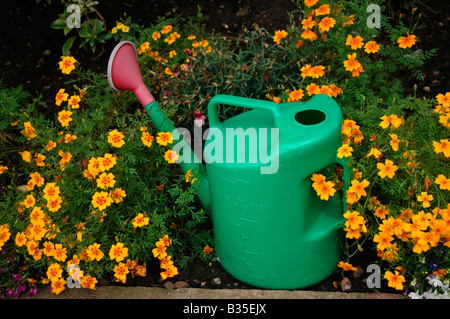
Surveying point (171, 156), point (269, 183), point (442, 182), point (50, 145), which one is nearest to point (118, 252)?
point (171, 156)

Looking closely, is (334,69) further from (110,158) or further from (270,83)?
(110,158)

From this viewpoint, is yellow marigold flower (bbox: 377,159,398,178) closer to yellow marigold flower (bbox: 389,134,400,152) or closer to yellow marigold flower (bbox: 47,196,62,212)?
yellow marigold flower (bbox: 389,134,400,152)

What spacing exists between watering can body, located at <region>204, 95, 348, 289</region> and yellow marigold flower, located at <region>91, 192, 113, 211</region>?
0.39 m

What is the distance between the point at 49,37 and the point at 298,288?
7.35 ft

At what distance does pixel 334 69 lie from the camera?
7.46 feet

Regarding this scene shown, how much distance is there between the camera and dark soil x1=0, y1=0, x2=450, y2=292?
2.78 meters

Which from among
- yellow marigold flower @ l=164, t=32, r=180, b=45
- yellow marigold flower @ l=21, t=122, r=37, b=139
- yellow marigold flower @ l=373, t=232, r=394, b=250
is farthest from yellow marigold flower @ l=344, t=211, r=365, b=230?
yellow marigold flower @ l=164, t=32, r=180, b=45

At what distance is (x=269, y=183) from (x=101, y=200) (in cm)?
64

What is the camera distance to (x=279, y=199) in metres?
1.70

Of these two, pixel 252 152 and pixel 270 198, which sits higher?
pixel 252 152

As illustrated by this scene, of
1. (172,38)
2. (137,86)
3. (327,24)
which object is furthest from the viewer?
(172,38)

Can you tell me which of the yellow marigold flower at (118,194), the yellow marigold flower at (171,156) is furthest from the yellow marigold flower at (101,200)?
the yellow marigold flower at (171,156)

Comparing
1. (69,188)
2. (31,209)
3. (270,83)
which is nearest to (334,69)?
(270,83)

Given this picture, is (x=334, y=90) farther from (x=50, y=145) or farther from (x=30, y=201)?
(x=30, y=201)
